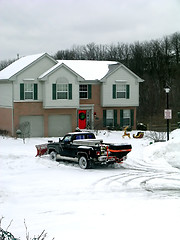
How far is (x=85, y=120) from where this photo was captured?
3809 centimetres

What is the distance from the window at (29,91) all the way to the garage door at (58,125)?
224 centimetres

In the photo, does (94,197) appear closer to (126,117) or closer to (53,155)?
(53,155)

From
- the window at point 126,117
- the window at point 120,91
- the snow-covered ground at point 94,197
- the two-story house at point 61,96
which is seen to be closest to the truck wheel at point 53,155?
the snow-covered ground at point 94,197

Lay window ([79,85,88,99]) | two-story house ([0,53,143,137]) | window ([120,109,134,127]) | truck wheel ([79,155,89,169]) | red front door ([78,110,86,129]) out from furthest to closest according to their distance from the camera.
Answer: window ([120,109,134,127]) < window ([79,85,88,99]) < red front door ([78,110,86,129]) < two-story house ([0,53,143,137]) < truck wheel ([79,155,89,169])

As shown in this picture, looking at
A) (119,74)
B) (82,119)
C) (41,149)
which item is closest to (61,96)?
(82,119)

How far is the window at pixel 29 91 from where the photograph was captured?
3466cm

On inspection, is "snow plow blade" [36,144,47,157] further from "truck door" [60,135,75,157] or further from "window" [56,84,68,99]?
"window" [56,84,68,99]

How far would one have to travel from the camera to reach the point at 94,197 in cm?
1402

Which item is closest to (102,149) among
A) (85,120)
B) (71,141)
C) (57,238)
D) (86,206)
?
(71,141)

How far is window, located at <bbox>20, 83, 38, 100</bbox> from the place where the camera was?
114ft

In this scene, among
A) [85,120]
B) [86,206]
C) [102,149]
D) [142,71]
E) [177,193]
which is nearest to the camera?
[86,206]

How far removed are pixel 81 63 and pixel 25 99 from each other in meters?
8.22

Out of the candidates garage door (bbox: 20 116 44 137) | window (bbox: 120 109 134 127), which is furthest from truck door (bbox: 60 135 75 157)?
window (bbox: 120 109 134 127)

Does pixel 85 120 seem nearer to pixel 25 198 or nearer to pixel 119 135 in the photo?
pixel 119 135
